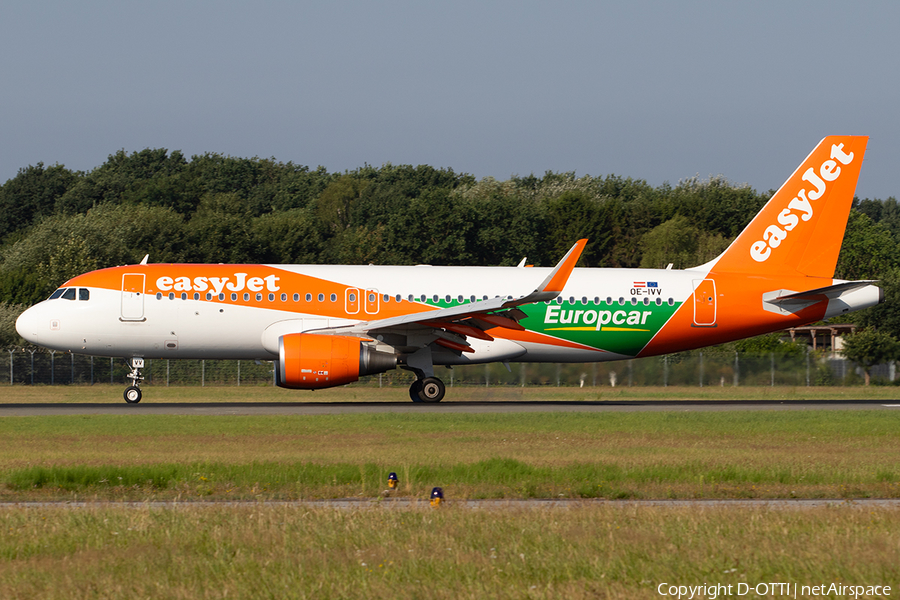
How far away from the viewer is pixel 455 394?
35.3 m

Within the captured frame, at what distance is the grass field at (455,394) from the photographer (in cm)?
3419

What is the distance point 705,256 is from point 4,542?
66.5 metres

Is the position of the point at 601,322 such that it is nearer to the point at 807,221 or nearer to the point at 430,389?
the point at 430,389

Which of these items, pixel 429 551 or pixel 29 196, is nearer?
pixel 429 551

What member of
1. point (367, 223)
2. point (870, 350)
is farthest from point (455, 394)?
point (367, 223)

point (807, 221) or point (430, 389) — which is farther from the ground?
point (807, 221)

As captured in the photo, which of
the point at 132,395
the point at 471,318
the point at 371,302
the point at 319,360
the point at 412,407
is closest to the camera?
the point at 319,360

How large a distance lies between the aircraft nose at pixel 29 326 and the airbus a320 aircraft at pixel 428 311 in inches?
1.5

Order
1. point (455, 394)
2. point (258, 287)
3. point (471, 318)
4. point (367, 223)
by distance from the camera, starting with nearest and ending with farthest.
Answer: point (471, 318)
point (258, 287)
point (455, 394)
point (367, 223)

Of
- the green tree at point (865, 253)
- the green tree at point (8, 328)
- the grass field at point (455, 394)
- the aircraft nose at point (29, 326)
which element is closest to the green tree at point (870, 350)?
the grass field at point (455, 394)

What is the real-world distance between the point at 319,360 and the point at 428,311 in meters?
3.75

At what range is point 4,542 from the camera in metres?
9.44

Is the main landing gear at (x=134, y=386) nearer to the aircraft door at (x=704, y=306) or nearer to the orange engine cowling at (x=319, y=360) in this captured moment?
the orange engine cowling at (x=319, y=360)

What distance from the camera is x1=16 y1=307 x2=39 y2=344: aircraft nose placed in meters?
29.0
